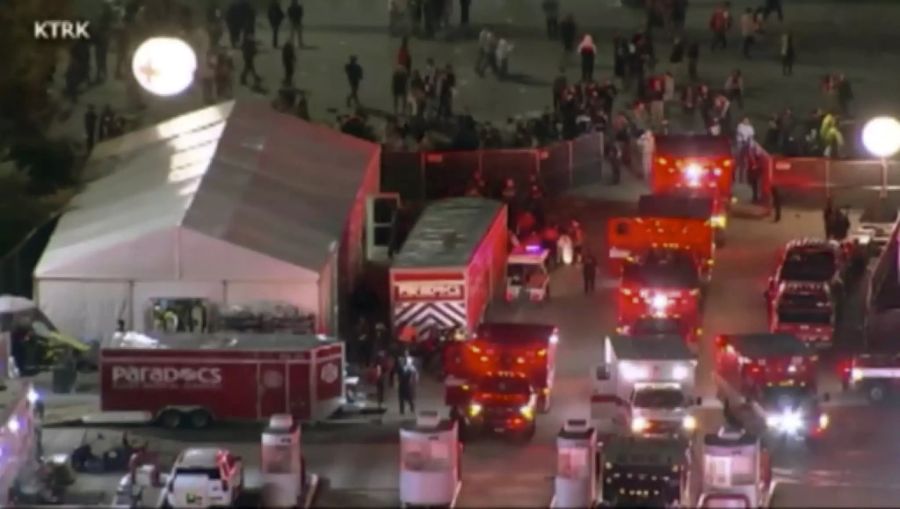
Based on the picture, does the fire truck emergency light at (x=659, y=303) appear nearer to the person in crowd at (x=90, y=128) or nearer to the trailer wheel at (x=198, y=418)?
the trailer wheel at (x=198, y=418)

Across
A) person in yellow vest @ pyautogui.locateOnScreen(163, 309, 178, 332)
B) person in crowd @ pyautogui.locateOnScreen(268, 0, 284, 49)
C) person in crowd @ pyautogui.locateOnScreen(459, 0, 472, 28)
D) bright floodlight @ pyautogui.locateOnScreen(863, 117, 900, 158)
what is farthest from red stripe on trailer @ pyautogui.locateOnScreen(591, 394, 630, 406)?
person in crowd @ pyautogui.locateOnScreen(459, 0, 472, 28)

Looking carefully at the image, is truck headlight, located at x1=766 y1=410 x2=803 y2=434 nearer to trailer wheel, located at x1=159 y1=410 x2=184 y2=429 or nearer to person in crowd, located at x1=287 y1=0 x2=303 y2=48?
trailer wheel, located at x1=159 y1=410 x2=184 y2=429

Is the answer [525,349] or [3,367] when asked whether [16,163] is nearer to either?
[3,367]

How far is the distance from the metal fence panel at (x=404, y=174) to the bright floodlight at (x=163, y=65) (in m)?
13.5

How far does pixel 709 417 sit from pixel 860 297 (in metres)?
9.75

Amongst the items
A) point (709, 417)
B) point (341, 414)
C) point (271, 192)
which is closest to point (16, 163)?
point (271, 192)

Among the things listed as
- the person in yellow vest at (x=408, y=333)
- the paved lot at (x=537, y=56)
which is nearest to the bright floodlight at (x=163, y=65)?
the person in yellow vest at (x=408, y=333)

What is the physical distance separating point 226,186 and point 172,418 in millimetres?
8117

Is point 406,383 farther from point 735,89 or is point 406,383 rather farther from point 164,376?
point 735,89

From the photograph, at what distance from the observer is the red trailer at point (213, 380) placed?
5762 centimetres

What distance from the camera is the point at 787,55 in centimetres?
8400

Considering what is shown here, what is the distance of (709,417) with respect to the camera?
5859 cm

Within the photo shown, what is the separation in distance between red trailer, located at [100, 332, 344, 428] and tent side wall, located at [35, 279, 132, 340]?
3.42 metres

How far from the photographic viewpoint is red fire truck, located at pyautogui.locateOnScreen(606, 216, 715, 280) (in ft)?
221
